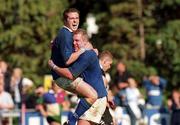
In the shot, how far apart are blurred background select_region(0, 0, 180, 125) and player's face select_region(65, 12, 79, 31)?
479 inches

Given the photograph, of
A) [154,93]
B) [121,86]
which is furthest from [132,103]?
[154,93]

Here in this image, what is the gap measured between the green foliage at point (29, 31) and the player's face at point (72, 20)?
13.4 metres

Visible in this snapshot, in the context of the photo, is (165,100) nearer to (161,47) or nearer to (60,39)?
(161,47)

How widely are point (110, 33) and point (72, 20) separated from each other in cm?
1606

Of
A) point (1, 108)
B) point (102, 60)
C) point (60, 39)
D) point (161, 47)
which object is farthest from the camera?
point (161, 47)

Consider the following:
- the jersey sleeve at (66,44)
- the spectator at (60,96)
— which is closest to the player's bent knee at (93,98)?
the jersey sleeve at (66,44)

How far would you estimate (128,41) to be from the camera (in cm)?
2741

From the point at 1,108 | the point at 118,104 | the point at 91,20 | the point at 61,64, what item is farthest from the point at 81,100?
the point at 91,20

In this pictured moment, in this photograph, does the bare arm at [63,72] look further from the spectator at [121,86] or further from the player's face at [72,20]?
the spectator at [121,86]

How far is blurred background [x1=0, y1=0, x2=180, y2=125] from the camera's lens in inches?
985

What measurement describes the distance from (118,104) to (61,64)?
8.23m

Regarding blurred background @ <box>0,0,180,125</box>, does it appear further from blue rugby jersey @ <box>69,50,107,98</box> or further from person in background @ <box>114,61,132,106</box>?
blue rugby jersey @ <box>69,50,107,98</box>

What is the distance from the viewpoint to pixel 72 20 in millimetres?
11203

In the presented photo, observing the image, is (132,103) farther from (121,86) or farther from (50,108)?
(50,108)
